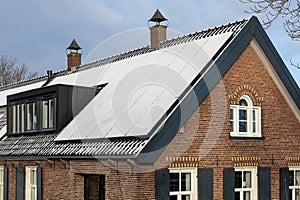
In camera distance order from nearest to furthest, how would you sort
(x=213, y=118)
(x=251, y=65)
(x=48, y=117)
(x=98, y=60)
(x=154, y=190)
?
(x=154, y=190)
(x=213, y=118)
(x=251, y=65)
(x=48, y=117)
(x=98, y=60)

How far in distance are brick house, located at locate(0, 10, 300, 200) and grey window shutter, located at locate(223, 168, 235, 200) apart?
0.13 feet

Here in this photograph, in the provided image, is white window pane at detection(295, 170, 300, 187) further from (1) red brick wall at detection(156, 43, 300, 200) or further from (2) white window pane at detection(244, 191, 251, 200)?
(2) white window pane at detection(244, 191, 251, 200)

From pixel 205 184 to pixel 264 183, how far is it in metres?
2.21

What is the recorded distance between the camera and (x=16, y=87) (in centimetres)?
2764

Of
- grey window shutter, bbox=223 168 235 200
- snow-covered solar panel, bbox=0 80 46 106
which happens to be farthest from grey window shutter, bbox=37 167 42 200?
snow-covered solar panel, bbox=0 80 46 106

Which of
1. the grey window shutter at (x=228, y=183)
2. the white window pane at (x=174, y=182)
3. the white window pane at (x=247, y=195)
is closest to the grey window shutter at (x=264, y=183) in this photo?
the white window pane at (x=247, y=195)

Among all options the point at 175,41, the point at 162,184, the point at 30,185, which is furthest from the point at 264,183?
the point at 30,185

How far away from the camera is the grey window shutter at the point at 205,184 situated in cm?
1468

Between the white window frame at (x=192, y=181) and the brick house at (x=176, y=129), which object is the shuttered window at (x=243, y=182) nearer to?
the brick house at (x=176, y=129)

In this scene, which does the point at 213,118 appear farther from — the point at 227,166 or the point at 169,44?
the point at 169,44

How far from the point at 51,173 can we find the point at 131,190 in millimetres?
4284

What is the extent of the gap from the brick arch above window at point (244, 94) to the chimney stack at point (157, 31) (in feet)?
15.2

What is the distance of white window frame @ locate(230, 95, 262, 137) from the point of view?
15875mm

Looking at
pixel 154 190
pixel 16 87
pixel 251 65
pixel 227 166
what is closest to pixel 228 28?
pixel 251 65
